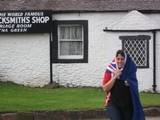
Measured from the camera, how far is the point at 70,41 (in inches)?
829

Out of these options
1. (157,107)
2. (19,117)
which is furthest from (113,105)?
(157,107)

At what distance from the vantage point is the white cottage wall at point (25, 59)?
68.2 ft

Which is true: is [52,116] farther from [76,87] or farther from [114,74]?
[76,87]

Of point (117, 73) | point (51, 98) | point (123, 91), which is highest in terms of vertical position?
point (117, 73)

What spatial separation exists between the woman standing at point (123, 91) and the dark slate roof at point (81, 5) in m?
10.9

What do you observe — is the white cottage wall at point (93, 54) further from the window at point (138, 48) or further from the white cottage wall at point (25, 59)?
the white cottage wall at point (25, 59)

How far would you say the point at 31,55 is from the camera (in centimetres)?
2081

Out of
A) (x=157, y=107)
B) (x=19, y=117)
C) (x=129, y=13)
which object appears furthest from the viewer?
(x=129, y=13)

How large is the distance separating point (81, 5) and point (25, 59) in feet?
8.99

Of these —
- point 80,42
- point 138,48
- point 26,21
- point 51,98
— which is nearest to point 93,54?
point 80,42

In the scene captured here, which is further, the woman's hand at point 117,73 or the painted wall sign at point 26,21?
the painted wall sign at point 26,21

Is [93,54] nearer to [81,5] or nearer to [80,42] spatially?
[80,42]

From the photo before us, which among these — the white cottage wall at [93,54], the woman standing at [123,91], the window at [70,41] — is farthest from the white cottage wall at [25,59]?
the woman standing at [123,91]

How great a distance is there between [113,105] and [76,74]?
10906 mm
